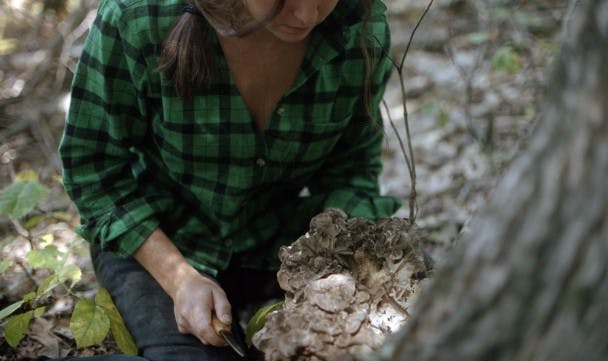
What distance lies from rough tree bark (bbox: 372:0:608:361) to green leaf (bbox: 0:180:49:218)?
1.95 metres

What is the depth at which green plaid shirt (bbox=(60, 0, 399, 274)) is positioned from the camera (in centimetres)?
202

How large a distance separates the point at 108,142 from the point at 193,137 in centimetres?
30

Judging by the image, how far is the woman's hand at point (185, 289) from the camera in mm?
1949

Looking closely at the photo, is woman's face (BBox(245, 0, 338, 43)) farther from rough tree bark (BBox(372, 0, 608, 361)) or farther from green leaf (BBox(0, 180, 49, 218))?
green leaf (BBox(0, 180, 49, 218))

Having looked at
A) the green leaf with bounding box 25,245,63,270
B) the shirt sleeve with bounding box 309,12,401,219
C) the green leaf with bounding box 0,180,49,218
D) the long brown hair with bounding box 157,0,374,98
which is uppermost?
the long brown hair with bounding box 157,0,374,98

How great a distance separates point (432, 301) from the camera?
3.69ft

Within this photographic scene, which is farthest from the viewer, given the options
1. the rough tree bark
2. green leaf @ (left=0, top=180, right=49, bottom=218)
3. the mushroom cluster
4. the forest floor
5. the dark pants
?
the forest floor

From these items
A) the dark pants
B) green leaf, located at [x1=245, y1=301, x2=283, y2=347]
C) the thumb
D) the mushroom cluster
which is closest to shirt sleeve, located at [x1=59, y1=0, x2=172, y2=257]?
the dark pants

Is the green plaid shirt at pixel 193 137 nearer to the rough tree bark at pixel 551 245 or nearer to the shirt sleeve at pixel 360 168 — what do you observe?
the shirt sleeve at pixel 360 168

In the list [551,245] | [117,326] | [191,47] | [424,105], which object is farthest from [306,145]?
[424,105]

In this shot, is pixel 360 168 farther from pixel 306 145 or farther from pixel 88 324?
pixel 88 324

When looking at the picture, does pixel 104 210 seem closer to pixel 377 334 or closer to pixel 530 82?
pixel 377 334

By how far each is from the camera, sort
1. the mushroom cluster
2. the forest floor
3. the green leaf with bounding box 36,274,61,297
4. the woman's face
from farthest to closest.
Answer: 1. the forest floor
2. the green leaf with bounding box 36,274,61,297
3. the woman's face
4. the mushroom cluster

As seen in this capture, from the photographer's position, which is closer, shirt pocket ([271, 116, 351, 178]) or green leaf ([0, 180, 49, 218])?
shirt pocket ([271, 116, 351, 178])
